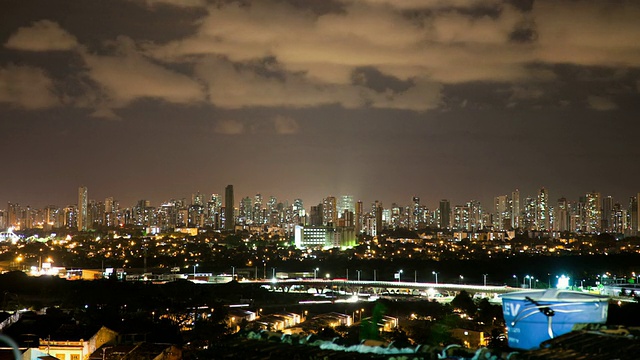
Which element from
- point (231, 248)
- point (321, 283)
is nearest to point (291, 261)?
point (231, 248)

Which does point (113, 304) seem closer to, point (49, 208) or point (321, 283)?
point (321, 283)

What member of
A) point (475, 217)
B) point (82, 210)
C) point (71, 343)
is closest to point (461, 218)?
point (475, 217)

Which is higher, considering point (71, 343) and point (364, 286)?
point (71, 343)

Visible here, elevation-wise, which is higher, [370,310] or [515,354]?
[515,354]

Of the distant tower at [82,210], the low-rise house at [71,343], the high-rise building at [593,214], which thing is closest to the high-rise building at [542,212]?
the high-rise building at [593,214]

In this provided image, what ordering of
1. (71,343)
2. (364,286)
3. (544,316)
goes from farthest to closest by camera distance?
(364,286)
(71,343)
(544,316)

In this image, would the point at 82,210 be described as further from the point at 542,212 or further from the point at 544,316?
the point at 544,316

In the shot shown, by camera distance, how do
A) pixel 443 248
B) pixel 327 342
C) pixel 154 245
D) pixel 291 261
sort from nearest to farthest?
pixel 327 342
pixel 291 261
pixel 154 245
pixel 443 248

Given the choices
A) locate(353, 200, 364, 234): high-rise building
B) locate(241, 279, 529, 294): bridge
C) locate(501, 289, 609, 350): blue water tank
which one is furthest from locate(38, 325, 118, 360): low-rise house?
locate(353, 200, 364, 234): high-rise building
